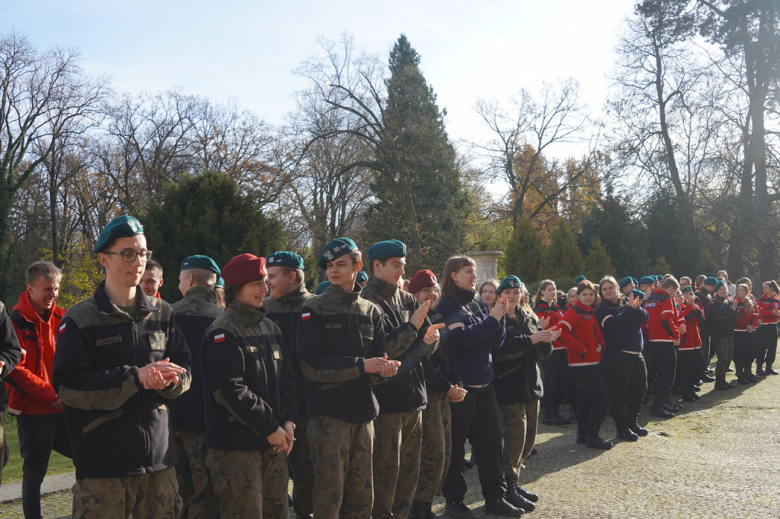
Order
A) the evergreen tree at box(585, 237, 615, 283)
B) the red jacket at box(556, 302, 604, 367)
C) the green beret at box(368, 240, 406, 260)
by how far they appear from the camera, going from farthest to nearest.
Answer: the evergreen tree at box(585, 237, 615, 283)
the red jacket at box(556, 302, 604, 367)
the green beret at box(368, 240, 406, 260)

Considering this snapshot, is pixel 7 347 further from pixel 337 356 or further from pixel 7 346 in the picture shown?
pixel 337 356

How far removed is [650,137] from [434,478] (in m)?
26.8

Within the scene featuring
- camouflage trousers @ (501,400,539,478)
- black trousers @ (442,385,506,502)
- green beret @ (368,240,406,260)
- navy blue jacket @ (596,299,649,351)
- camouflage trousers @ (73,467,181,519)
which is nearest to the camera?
camouflage trousers @ (73,467,181,519)

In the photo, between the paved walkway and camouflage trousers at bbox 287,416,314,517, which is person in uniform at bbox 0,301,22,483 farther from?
camouflage trousers at bbox 287,416,314,517

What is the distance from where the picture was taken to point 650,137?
28.7 m

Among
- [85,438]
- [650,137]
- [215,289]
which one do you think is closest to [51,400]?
[215,289]

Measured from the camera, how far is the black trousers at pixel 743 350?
541 inches

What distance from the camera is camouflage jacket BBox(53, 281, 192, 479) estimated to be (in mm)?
3061

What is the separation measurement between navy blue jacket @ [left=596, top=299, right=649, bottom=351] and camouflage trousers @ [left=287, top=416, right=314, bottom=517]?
4881 mm

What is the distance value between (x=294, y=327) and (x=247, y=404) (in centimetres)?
171

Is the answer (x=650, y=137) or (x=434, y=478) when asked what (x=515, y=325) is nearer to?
(x=434, y=478)

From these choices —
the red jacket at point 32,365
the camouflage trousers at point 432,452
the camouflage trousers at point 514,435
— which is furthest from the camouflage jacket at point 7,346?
the camouflage trousers at point 514,435

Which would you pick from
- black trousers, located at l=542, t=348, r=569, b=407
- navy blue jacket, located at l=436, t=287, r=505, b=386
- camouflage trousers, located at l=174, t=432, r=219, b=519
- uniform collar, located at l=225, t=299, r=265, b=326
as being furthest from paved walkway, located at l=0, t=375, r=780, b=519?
uniform collar, located at l=225, t=299, r=265, b=326

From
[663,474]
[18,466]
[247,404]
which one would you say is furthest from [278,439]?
[18,466]
